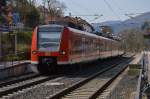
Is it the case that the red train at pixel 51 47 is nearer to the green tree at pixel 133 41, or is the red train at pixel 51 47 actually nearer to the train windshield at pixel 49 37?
the train windshield at pixel 49 37

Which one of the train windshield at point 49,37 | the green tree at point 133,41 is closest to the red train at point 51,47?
the train windshield at point 49,37

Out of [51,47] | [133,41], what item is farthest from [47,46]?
[133,41]

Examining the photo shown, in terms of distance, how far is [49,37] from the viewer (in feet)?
93.7

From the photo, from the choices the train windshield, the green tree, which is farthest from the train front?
the green tree

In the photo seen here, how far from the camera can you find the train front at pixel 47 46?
92.6ft

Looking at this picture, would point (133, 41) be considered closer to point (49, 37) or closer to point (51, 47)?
point (49, 37)

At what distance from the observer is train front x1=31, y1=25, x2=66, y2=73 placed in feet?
92.6

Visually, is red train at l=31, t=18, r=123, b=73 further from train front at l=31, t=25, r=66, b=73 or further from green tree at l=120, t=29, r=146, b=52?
green tree at l=120, t=29, r=146, b=52

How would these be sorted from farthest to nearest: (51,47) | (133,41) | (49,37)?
(133,41) → (49,37) → (51,47)

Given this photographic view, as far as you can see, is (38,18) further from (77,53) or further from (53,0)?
(77,53)

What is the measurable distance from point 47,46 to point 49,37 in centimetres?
56

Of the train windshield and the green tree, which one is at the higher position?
the train windshield

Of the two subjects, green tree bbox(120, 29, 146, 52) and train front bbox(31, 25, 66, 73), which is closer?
train front bbox(31, 25, 66, 73)

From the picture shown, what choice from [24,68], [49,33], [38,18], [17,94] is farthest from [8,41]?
[38,18]
